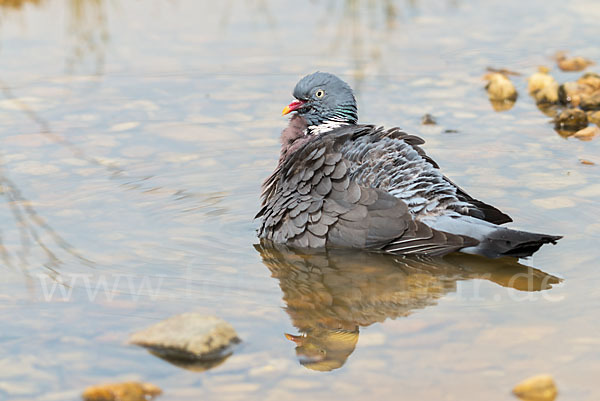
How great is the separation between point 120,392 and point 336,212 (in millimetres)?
1927

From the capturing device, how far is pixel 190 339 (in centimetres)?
423

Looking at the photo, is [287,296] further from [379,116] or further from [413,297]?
[379,116]

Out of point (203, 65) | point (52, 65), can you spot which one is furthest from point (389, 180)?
point (52, 65)

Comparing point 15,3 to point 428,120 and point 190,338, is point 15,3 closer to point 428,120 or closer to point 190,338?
point 428,120

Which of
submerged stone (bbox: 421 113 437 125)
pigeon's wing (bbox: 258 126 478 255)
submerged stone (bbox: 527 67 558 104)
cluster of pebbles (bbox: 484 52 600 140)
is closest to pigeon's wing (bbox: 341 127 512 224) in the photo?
pigeon's wing (bbox: 258 126 478 255)

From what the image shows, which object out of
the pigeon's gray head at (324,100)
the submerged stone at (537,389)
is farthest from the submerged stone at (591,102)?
the submerged stone at (537,389)

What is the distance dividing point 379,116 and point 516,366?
377 cm

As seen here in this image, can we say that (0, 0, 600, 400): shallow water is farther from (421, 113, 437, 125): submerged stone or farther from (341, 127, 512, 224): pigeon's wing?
(341, 127, 512, 224): pigeon's wing

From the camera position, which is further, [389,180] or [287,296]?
[389,180]

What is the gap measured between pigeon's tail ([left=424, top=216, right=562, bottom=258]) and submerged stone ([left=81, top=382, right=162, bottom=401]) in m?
2.03

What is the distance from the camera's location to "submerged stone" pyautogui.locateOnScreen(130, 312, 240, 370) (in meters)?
4.22

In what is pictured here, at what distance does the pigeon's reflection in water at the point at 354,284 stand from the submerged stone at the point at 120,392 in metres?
0.73

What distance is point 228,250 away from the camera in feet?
18.1

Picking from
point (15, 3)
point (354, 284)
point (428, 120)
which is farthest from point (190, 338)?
point (15, 3)
